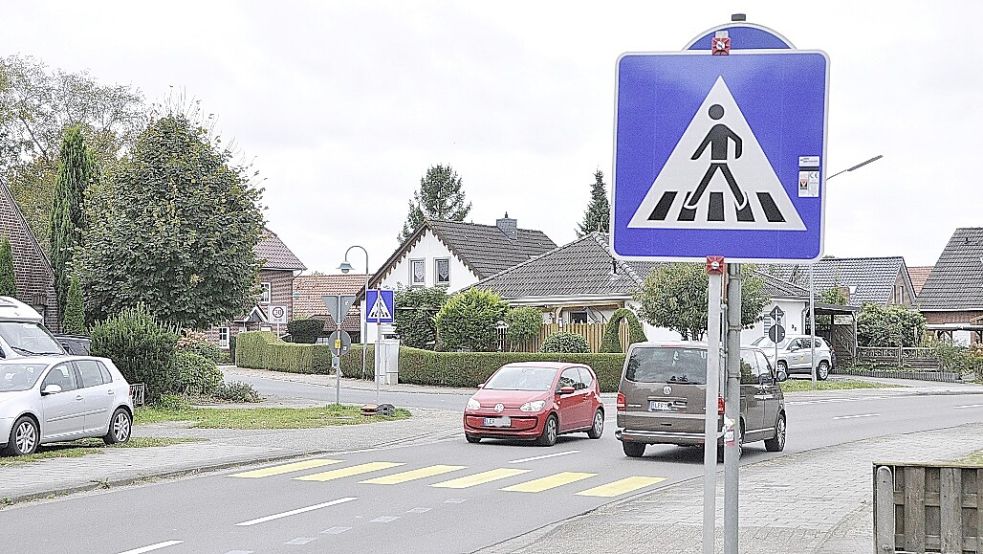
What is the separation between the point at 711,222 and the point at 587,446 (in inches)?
710

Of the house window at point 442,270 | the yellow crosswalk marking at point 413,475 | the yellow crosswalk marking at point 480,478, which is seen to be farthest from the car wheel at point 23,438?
the house window at point 442,270

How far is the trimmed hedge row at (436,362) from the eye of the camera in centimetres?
4016

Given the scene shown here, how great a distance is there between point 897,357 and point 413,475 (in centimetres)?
4431

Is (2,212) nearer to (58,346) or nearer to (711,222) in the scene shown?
(58,346)

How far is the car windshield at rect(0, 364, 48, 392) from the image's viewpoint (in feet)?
62.4

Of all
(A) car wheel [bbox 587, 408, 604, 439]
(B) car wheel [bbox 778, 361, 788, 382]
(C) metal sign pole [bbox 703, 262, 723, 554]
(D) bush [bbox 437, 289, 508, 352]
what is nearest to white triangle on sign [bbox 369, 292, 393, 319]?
(A) car wheel [bbox 587, 408, 604, 439]

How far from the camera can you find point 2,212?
38844 mm

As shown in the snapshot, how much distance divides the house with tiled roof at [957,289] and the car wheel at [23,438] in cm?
6337

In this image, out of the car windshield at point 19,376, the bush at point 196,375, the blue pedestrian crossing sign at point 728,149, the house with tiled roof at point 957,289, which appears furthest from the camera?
the house with tiled roof at point 957,289

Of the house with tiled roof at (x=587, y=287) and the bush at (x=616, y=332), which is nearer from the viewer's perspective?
the bush at (x=616, y=332)

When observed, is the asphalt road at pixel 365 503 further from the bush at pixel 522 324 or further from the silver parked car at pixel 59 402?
the bush at pixel 522 324

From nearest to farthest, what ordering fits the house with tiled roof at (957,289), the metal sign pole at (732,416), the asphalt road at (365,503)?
the metal sign pole at (732,416), the asphalt road at (365,503), the house with tiled roof at (957,289)

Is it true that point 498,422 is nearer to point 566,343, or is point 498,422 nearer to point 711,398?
point 711,398

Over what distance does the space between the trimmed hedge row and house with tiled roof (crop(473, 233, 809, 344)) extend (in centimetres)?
602
